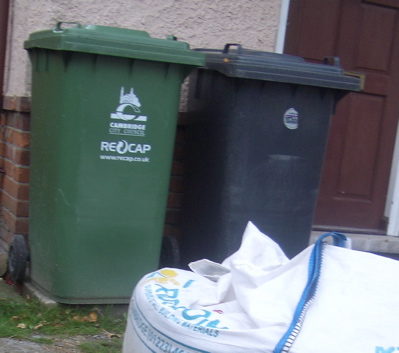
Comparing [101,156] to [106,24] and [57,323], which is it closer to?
[57,323]

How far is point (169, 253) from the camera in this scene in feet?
13.0

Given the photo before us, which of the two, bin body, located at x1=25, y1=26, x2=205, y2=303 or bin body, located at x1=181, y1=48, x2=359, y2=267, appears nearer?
bin body, located at x1=25, y1=26, x2=205, y2=303

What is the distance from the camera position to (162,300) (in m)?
2.39

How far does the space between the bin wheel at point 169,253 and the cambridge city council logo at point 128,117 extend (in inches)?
32.0

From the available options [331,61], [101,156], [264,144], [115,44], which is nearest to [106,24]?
[115,44]

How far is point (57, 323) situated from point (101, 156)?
901 mm

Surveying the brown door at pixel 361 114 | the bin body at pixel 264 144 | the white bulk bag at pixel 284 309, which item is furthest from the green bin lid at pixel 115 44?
the brown door at pixel 361 114

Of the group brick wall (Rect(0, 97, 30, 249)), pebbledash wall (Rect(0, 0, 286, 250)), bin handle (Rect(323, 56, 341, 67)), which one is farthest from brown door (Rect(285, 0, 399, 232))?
brick wall (Rect(0, 97, 30, 249))

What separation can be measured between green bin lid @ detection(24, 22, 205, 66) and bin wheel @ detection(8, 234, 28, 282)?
1144 mm

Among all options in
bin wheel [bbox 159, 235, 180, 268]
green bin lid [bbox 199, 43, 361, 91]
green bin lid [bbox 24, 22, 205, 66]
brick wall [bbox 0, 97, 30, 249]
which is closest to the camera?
green bin lid [bbox 24, 22, 205, 66]

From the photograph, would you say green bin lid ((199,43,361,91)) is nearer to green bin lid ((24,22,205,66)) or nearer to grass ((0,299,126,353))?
green bin lid ((24,22,205,66))

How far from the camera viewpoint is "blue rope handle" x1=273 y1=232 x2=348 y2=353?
200cm

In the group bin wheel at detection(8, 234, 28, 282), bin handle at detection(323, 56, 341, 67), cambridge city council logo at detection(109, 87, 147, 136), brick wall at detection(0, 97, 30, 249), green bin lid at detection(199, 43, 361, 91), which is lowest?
bin wheel at detection(8, 234, 28, 282)

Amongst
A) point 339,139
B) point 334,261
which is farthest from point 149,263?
point 339,139
